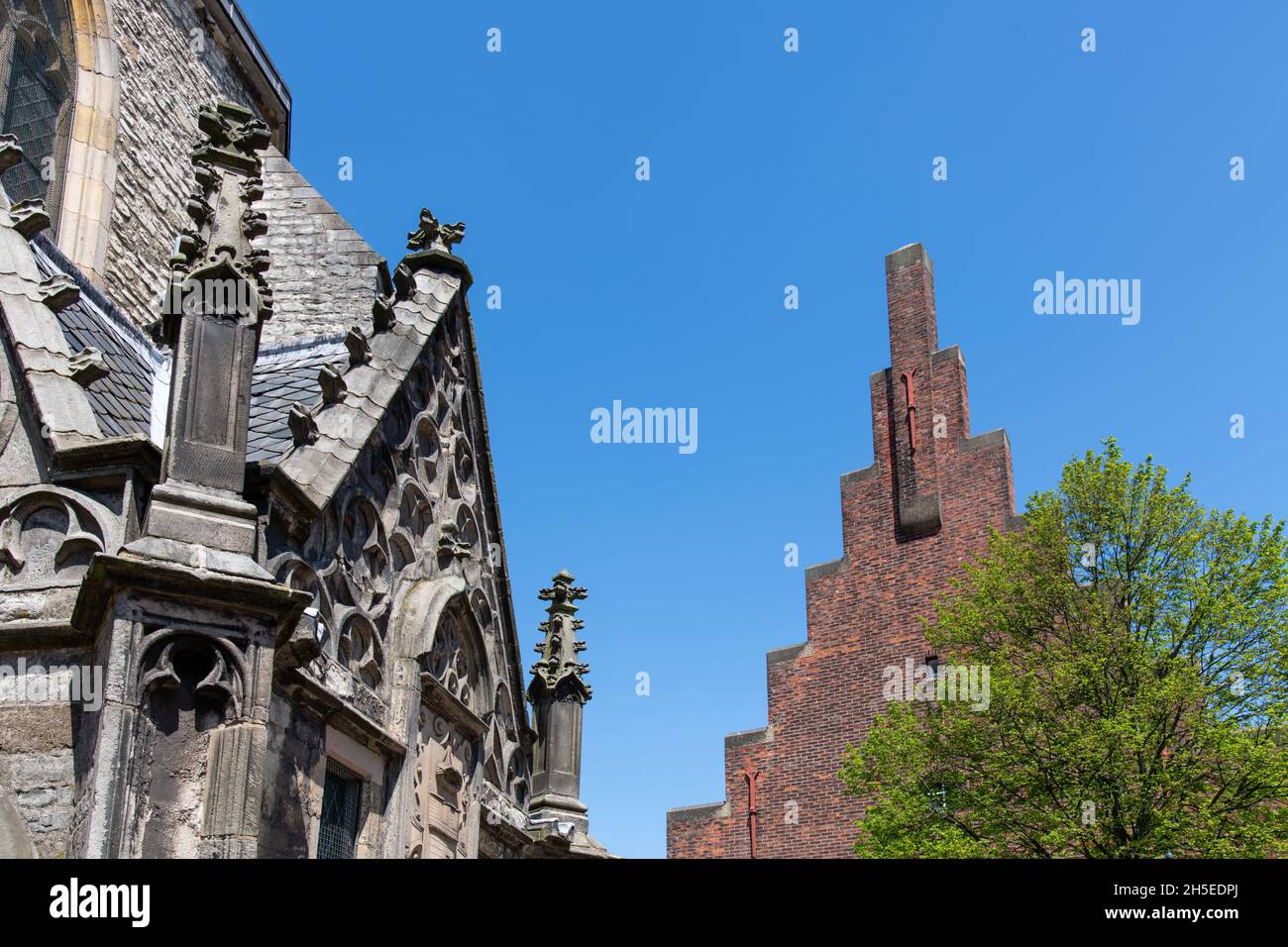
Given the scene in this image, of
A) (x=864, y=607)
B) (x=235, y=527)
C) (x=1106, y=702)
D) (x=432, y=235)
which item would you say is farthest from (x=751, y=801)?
(x=235, y=527)

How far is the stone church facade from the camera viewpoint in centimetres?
682

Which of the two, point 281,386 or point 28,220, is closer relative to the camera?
point 28,220

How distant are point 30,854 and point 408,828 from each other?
401cm

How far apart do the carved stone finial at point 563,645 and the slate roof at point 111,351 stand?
179 inches

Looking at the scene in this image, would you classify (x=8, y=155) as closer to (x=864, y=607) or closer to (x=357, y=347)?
(x=357, y=347)

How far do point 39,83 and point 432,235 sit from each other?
6934 mm

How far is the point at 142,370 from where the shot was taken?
40.0 feet

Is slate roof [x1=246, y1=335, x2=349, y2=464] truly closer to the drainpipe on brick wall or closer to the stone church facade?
the stone church facade

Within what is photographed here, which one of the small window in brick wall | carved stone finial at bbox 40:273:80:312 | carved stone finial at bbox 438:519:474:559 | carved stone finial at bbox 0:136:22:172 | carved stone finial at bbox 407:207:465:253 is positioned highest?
carved stone finial at bbox 407:207:465:253

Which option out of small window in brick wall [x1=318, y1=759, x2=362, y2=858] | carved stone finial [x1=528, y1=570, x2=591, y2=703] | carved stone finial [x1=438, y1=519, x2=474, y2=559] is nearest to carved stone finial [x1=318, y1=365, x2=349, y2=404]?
carved stone finial [x1=438, y1=519, x2=474, y2=559]

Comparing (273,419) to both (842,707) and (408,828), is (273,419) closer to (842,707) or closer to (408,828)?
(408,828)

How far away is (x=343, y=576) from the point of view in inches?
397

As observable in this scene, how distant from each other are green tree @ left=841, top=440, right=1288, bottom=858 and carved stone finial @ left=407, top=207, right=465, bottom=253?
10.4 meters
